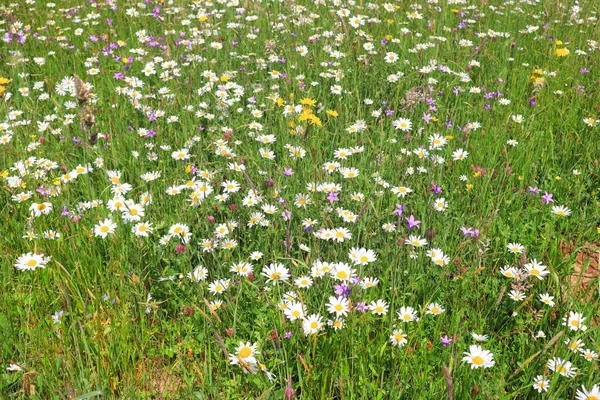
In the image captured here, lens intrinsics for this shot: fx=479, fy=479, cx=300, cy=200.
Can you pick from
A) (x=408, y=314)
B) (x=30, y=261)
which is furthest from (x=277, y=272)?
(x=30, y=261)

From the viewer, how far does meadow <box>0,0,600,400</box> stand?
1.91 metres

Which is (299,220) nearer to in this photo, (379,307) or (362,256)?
(362,256)

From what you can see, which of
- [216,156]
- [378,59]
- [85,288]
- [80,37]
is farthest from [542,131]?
[80,37]

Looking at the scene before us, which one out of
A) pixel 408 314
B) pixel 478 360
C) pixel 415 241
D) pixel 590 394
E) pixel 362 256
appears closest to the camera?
pixel 590 394

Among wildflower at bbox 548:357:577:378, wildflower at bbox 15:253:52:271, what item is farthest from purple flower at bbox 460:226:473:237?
wildflower at bbox 15:253:52:271

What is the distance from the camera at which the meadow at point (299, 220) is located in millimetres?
1914

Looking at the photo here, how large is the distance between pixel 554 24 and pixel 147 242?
17.5 ft

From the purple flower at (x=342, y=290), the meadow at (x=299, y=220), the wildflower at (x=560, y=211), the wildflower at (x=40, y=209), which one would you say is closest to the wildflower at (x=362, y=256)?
the meadow at (x=299, y=220)

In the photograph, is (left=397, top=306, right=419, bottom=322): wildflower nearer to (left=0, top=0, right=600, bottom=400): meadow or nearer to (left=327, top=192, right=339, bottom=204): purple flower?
(left=0, top=0, right=600, bottom=400): meadow

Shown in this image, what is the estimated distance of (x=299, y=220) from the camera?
2.63m

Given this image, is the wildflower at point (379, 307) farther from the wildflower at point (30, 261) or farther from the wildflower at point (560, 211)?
the wildflower at point (30, 261)

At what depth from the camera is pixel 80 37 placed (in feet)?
16.9

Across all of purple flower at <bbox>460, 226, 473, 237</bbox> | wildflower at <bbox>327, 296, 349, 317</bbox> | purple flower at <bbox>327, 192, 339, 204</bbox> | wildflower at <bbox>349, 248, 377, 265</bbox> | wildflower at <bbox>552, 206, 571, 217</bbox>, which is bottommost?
wildflower at <bbox>552, 206, 571, 217</bbox>

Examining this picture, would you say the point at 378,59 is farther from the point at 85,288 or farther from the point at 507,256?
the point at 85,288
